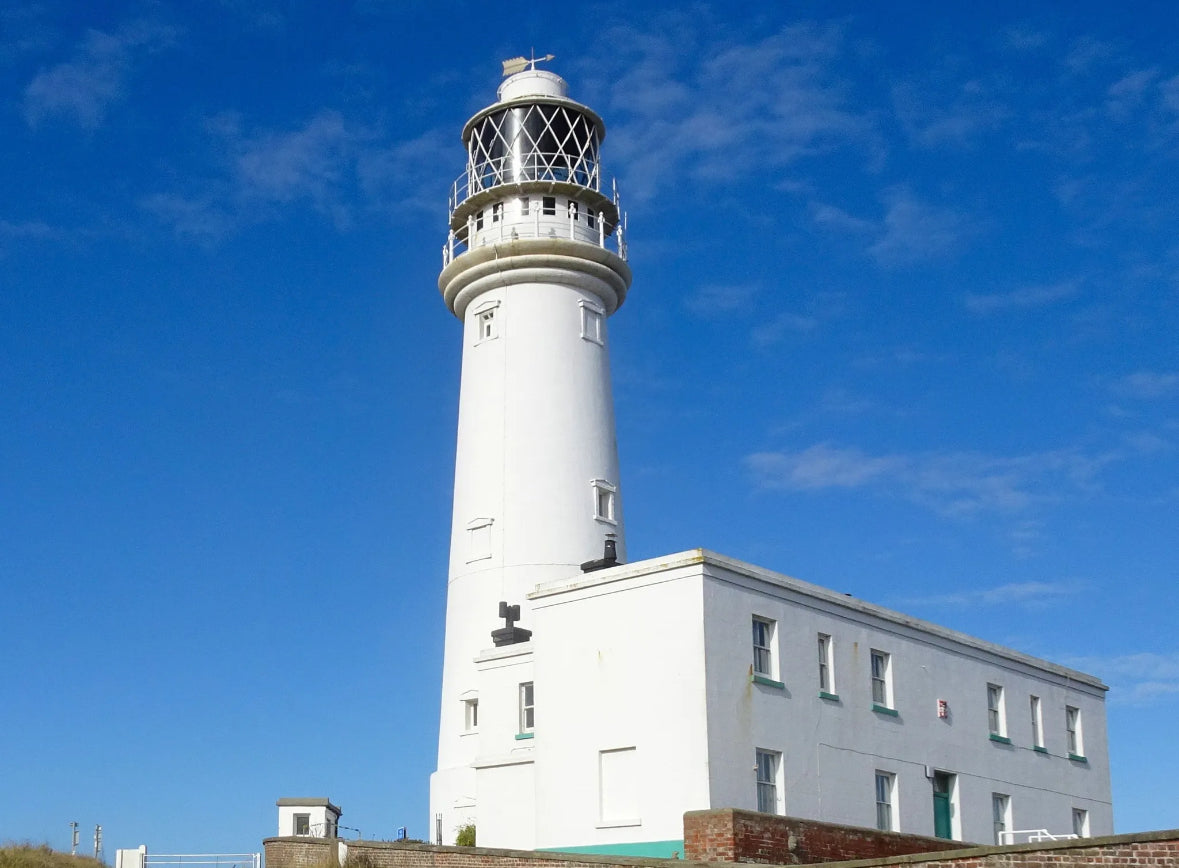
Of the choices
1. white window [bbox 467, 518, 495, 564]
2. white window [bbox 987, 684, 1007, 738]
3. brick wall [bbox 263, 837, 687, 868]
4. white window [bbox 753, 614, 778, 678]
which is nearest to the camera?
brick wall [bbox 263, 837, 687, 868]

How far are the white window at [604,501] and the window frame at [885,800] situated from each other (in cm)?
1010

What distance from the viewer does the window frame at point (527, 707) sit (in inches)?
1212

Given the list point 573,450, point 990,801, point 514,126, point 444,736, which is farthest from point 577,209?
point 990,801

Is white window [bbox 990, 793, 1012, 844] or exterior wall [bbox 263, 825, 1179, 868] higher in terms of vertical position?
white window [bbox 990, 793, 1012, 844]

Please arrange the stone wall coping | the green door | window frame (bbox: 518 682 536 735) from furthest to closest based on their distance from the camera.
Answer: window frame (bbox: 518 682 536 735), the green door, the stone wall coping

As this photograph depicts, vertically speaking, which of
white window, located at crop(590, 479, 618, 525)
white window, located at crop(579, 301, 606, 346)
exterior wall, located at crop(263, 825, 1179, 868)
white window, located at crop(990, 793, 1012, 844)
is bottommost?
exterior wall, located at crop(263, 825, 1179, 868)

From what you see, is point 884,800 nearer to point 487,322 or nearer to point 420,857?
point 420,857


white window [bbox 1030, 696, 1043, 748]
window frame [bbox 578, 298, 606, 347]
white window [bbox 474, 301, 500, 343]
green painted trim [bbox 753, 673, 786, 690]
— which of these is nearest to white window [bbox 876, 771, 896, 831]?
green painted trim [bbox 753, 673, 786, 690]

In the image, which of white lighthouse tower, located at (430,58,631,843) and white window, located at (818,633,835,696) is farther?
white lighthouse tower, located at (430,58,631,843)

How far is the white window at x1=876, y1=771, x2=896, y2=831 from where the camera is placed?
95.1 feet

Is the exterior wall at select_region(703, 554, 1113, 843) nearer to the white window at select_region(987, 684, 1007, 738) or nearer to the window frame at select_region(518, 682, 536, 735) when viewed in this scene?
the white window at select_region(987, 684, 1007, 738)

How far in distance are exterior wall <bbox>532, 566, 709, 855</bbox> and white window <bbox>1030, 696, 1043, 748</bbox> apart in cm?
1170

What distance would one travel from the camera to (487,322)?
38.8 m

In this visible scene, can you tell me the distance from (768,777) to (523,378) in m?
13.9
